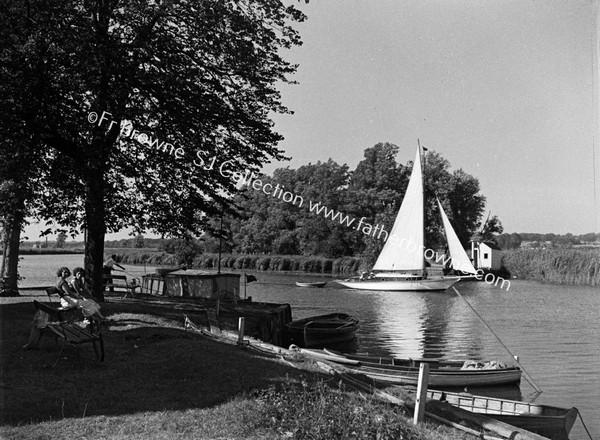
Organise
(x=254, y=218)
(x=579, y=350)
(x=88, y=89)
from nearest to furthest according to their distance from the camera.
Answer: (x=88, y=89)
(x=579, y=350)
(x=254, y=218)

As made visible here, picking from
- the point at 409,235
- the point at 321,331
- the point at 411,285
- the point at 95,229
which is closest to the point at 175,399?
the point at 95,229

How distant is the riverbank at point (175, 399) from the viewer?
7.76 m

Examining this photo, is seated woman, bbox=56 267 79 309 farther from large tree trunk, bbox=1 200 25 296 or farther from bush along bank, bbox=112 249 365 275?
bush along bank, bbox=112 249 365 275

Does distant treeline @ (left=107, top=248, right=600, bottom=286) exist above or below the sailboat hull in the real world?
above

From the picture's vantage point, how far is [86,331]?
11.7 meters

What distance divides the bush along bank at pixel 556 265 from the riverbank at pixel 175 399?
55.7 meters

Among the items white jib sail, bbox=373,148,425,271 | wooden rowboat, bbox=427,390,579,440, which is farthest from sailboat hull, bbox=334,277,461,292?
wooden rowboat, bbox=427,390,579,440

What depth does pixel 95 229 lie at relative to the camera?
19906 mm

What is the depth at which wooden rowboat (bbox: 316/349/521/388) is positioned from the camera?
16736mm

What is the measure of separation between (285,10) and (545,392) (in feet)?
52.3

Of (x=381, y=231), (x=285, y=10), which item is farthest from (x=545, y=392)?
(x=381, y=231)

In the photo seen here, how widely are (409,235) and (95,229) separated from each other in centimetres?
3797

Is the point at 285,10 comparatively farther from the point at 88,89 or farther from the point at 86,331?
the point at 86,331

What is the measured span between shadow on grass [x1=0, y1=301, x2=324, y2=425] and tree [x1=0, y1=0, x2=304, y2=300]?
6355 mm
